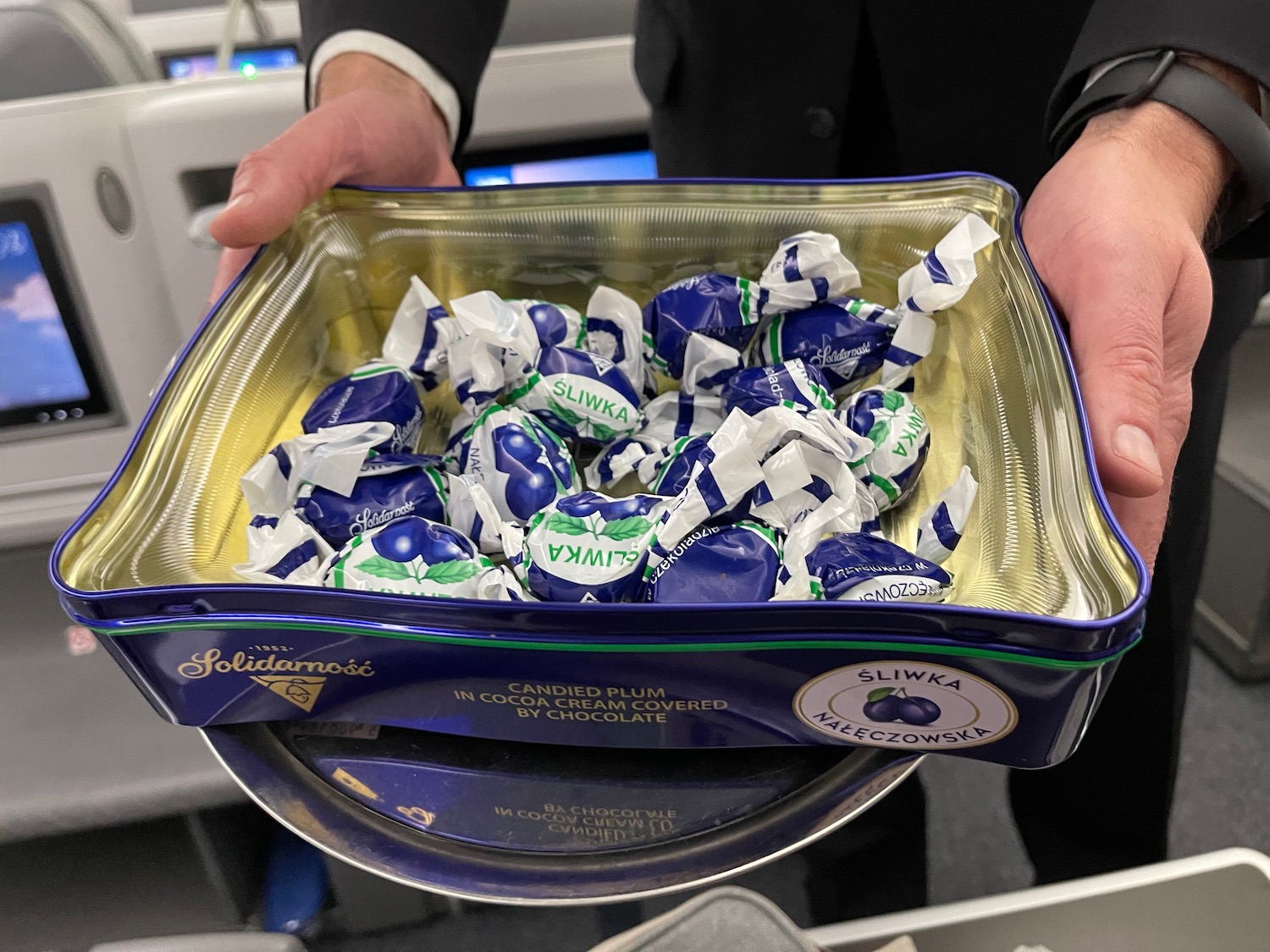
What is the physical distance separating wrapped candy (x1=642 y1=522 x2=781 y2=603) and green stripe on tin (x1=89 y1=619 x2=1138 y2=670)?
60mm

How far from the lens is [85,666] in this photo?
124 centimetres

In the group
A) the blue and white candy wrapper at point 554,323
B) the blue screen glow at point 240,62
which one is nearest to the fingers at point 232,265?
the blue and white candy wrapper at point 554,323

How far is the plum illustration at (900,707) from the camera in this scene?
483mm

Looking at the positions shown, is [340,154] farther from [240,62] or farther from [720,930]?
[240,62]

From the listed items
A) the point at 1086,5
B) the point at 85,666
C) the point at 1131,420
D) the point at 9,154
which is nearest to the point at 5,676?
the point at 85,666

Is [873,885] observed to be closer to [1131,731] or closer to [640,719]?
[1131,731]

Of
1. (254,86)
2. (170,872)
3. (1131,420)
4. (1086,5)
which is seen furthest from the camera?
(170,872)

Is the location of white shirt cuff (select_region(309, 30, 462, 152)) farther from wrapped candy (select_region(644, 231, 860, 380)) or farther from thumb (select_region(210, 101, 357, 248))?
wrapped candy (select_region(644, 231, 860, 380))

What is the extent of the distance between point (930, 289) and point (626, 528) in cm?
31

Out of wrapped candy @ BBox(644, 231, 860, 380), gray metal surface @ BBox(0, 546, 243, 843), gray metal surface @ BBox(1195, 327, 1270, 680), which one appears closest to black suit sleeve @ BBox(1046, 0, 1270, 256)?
wrapped candy @ BBox(644, 231, 860, 380)

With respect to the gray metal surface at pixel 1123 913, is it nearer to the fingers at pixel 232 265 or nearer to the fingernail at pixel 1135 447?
the fingernail at pixel 1135 447

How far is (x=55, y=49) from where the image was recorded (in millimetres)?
1233

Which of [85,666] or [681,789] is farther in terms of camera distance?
[85,666]

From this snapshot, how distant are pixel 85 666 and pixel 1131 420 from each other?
132 cm
